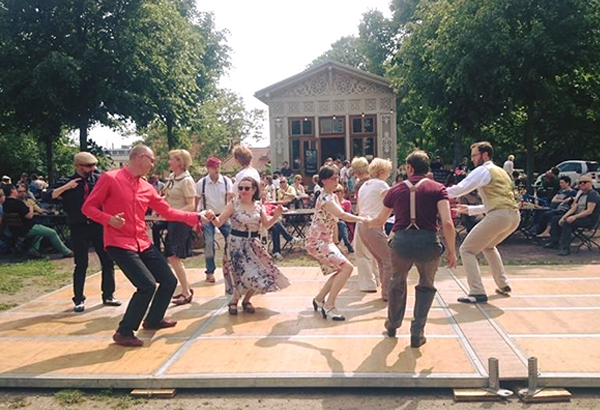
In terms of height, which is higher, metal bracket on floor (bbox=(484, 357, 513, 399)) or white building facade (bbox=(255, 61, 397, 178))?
white building facade (bbox=(255, 61, 397, 178))

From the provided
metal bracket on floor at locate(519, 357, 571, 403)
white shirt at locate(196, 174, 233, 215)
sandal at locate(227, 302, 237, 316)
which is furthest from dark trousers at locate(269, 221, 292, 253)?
metal bracket on floor at locate(519, 357, 571, 403)

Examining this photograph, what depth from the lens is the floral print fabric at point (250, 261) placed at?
679 centimetres

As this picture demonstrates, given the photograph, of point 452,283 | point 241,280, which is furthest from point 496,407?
point 452,283

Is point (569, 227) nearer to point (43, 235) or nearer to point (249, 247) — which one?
point (249, 247)

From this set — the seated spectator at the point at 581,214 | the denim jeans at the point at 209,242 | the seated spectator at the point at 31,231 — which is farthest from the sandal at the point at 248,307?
the seated spectator at the point at 581,214

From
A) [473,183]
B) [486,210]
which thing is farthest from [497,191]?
[473,183]

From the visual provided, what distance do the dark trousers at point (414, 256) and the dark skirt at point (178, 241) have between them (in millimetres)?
2912

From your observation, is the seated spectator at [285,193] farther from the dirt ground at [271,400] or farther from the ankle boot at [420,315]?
the dirt ground at [271,400]

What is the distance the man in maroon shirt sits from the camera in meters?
5.56

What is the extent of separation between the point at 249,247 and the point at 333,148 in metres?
21.6

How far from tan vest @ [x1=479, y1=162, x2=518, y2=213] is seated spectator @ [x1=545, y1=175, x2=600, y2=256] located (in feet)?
16.3

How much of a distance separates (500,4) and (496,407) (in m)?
14.0

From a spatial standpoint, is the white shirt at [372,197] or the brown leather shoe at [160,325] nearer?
the brown leather shoe at [160,325]

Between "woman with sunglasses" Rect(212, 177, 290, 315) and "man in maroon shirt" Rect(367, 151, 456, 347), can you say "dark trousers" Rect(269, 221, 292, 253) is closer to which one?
"woman with sunglasses" Rect(212, 177, 290, 315)
